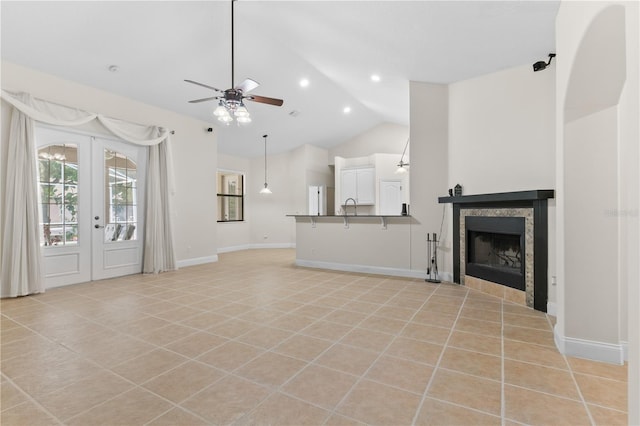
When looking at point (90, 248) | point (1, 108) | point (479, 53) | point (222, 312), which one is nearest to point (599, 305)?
point (479, 53)

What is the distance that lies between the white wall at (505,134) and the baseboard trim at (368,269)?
5.00 feet

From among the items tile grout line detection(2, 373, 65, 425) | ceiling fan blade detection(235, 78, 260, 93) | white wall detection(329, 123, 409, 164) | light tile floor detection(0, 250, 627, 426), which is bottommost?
tile grout line detection(2, 373, 65, 425)

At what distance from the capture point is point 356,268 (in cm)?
573

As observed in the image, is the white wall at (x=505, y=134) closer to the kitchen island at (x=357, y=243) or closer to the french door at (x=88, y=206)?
the kitchen island at (x=357, y=243)

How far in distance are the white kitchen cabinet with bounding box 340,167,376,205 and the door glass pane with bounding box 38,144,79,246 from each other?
645 cm

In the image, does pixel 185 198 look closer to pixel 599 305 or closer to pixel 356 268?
pixel 356 268

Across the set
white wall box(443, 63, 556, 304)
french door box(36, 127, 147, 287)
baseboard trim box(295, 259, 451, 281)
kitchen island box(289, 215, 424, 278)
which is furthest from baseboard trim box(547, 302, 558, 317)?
french door box(36, 127, 147, 287)

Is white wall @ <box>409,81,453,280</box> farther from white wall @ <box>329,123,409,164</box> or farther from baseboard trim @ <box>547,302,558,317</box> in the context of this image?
white wall @ <box>329,123,409,164</box>

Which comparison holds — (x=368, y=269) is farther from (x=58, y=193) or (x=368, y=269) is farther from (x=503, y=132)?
(x=58, y=193)

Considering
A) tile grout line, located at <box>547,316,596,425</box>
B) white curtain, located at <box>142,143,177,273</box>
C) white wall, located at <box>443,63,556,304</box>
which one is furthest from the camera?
white curtain, located at <box>142,143,177,273</box>

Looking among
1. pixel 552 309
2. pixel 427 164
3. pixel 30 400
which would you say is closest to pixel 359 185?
pixel 427 164

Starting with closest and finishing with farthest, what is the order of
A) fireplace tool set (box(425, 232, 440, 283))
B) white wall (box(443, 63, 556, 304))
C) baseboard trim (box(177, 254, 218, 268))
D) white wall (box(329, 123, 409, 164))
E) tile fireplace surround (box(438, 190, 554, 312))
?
tile fireplace surround (box(438, 190, 554, 312)) < white wall (box(443, 63, 556, 304)) < fireplace tool set (box(425, 232, 440, 283)) < baseboard trim (box(177, 254, 218, 268)) < white wall (box(329, 123, 409, 164))

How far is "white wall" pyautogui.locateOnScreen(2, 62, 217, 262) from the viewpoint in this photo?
4.62 meters

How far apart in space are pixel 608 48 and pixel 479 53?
2.10 meters
